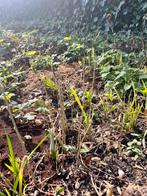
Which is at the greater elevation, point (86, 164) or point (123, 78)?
point (123, 78)

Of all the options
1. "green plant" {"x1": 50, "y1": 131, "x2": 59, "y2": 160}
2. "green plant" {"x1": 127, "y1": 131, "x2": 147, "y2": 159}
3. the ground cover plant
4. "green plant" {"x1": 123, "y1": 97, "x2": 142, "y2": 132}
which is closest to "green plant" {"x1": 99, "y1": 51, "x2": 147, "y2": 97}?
the ground cover plant

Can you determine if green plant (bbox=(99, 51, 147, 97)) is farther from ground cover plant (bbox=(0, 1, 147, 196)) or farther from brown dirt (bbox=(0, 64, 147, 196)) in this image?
brown dirt (bbox=(0, 64, 147, 196))

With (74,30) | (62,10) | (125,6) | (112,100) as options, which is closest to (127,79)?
(112,100)

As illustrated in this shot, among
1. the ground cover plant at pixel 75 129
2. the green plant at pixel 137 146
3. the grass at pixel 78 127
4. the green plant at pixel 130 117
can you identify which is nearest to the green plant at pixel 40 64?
the ground cover plant at pixel 75 129

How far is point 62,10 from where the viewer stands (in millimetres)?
6414

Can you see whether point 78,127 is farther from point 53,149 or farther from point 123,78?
point 123,78

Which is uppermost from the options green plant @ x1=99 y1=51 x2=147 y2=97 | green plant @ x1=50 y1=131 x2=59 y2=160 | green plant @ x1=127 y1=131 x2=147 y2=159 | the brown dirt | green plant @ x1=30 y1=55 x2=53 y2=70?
green plant @ x1=99 y1=51 x2=147 y2=97

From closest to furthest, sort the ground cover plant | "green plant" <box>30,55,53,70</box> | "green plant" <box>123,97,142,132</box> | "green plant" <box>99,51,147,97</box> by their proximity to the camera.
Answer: the ground cover plant → "green plant" <box>123,97,142,132</box> → "green plant" <box>99,51,147,97</box> → "green plant" <box>30,55,53,70</box>

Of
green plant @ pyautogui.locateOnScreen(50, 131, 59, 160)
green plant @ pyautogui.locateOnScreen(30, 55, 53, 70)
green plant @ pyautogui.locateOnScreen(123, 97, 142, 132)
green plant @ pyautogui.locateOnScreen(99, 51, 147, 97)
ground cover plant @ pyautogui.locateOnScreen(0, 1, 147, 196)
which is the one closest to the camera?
ground cover plant @ pyautogui.locateOnScreen(0, 1, 147, 196)

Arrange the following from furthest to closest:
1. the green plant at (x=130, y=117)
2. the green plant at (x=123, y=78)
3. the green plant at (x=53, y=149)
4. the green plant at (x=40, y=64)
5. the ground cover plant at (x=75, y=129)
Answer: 1. the green plant at (x=40, y=64)
2. the green plant at (x=123, y=78)
3. the green plant at (x=130, y=117)
4. the green plant at (x=53, y=149)
5. the ground cover plant at (x=75, y=129)

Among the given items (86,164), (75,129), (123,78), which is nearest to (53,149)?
(86,164)

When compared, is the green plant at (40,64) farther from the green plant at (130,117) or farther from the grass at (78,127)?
the green plant at (130,117)

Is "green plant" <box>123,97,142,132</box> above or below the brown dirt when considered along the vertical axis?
above

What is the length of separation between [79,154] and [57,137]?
7.9 inches
